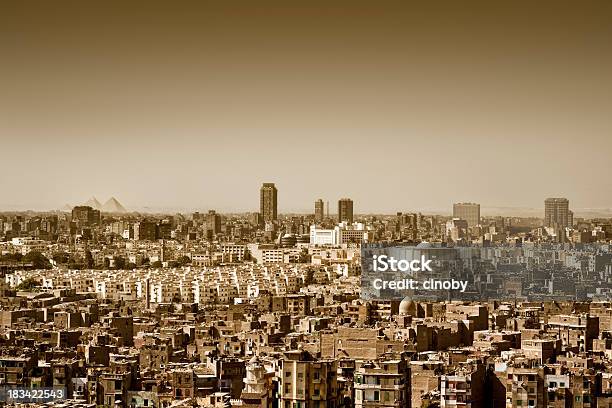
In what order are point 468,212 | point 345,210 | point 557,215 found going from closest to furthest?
point 557,215
point 468,212
point 345,210

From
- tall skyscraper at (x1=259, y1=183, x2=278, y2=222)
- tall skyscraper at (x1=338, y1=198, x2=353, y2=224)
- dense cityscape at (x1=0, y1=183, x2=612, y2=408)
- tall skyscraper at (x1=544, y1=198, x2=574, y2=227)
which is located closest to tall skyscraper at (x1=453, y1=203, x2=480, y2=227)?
dense cityscape at (x1=0, y1=183, x2=612, y2=408)

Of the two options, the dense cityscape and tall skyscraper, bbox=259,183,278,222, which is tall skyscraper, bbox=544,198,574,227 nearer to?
the dense cityscape

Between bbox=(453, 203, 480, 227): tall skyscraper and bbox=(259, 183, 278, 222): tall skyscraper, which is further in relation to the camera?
bbox=(259, 183, 278, 222): tall skyscraper

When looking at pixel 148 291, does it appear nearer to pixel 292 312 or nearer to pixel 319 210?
pixel 319 210

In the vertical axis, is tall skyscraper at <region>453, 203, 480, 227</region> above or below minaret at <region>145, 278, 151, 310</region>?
above

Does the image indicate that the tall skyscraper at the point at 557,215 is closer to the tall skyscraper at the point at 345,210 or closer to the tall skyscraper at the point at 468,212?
the tall skyscraper at the point at 468,212

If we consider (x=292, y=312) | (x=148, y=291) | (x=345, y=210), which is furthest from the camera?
(x=148, y=291)

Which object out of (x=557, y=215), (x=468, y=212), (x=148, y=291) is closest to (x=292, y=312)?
(x=468, y=212)

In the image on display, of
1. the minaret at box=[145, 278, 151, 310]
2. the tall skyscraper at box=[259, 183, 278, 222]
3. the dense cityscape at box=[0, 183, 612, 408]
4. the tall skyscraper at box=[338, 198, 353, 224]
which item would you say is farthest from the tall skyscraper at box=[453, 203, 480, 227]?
the minaret at box=[145, 278, 151, 310]
